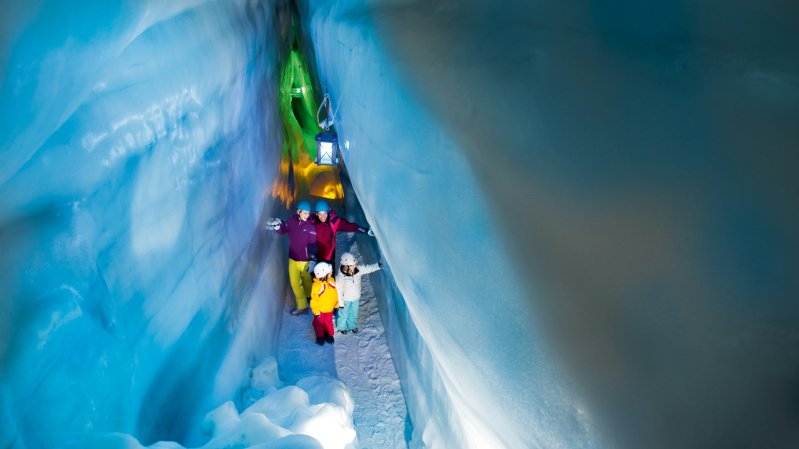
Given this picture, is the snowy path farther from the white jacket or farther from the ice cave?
the ice cave

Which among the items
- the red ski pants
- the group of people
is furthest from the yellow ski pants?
the red ski pants

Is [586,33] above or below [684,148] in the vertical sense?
above

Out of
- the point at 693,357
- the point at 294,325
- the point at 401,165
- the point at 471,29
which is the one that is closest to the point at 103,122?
the point at 401,165

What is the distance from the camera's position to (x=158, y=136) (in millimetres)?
2256

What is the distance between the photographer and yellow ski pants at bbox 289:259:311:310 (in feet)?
16.8

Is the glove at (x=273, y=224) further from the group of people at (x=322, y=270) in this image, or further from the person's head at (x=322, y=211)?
the person's head at (x=322, y=211)

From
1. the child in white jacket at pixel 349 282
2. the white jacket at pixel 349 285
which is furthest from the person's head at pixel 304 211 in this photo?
the white jacket at pixel 349 285

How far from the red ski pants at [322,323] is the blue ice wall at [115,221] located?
1.13 m

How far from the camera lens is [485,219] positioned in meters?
1.51

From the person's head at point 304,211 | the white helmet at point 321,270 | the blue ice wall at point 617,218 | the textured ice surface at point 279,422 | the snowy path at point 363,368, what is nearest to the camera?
the blue ice wall at point 617,218

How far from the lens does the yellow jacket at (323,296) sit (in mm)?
4453

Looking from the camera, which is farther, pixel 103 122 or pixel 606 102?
pixel 103 122

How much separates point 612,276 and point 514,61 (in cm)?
84

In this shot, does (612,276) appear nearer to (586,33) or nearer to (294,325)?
(586,33)
